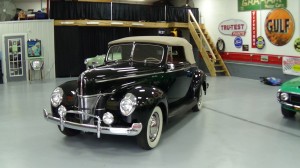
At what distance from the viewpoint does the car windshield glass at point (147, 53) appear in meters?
5.10

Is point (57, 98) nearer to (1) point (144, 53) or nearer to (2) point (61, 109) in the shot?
(2) point (61, 109)

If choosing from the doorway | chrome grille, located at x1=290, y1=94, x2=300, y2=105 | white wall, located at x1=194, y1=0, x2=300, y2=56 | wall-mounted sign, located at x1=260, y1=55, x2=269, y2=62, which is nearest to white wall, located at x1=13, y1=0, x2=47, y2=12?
the doorway

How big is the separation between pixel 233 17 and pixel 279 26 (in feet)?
7.94

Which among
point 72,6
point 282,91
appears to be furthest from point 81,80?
point 72,6

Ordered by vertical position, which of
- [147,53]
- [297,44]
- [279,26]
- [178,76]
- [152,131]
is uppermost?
[279,26]

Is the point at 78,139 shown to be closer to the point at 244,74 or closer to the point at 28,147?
the point at 28,147

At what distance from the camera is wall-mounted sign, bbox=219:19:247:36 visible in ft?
40.5

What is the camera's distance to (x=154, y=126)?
4.35 metres

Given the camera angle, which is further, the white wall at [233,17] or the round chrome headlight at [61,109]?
the white wall at [233,17]

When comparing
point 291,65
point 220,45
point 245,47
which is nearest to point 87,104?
point 291,65

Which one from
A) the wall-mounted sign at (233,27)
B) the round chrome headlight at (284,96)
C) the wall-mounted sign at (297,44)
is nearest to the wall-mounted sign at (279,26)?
the wall-mounted sign at (297,44)

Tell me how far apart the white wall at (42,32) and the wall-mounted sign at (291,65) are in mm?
8644

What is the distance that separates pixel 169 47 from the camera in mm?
5184

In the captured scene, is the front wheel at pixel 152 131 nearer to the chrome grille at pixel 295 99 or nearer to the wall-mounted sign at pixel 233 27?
the chrome grille at pixel 295 99
